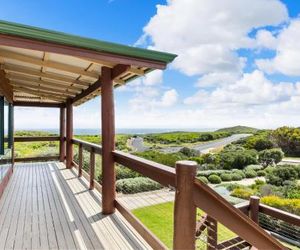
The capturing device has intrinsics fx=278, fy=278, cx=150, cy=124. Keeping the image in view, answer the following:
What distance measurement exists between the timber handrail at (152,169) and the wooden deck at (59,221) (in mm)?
871

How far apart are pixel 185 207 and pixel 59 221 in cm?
282

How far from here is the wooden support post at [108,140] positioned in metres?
4.27

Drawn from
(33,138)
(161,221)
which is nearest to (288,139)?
(161,221)

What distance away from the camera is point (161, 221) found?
25.4 ft

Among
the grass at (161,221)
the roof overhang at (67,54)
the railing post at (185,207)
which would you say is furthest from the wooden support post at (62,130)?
the railing post at (185,207)

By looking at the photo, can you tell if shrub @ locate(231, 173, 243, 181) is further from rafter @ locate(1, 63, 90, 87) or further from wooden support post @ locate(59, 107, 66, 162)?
rafter @ locate(1, 63, 90, 87)

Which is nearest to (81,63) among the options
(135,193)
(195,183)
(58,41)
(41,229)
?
(58,41)

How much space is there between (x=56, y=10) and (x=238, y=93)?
114ft

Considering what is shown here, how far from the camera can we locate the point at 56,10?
12328 millimetres

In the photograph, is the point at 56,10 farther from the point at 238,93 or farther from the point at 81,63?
the point at 238,93

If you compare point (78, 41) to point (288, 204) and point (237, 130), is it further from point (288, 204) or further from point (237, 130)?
point (237, 130)

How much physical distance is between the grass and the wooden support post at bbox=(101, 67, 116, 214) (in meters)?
2.75

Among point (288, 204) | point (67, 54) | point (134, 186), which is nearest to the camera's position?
point (67, 54)

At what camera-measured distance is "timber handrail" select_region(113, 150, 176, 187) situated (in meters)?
2.35
